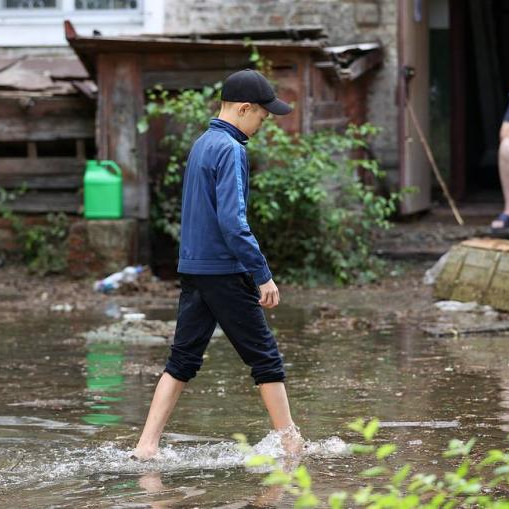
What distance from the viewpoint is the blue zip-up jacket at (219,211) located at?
537 centimetres

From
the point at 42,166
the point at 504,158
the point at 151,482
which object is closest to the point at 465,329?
the point at 504,158

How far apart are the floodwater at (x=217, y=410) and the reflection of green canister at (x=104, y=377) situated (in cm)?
1

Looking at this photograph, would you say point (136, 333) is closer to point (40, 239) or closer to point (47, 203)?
point (40, 239)

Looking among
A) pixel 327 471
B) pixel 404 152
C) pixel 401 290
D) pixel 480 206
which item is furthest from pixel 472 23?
pixel 327 471

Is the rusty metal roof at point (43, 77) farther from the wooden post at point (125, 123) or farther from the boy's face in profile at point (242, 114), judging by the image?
the boy's face in profile at point (242, 114)

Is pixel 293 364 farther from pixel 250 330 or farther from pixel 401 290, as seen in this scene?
pixel 401 290

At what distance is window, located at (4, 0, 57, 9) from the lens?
14680 millimetres

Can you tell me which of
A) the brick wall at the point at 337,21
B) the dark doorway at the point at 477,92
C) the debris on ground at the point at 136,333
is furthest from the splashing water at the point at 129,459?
the dark doorway at the point at 477,92

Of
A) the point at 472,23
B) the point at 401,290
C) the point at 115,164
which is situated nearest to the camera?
the point at 401,290

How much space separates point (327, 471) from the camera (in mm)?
5312

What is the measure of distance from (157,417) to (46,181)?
7676mm

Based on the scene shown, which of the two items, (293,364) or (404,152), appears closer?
(293,364)

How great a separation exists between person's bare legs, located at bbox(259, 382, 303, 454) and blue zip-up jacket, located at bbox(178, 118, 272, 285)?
0.51m

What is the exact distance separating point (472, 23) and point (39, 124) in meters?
7.00
